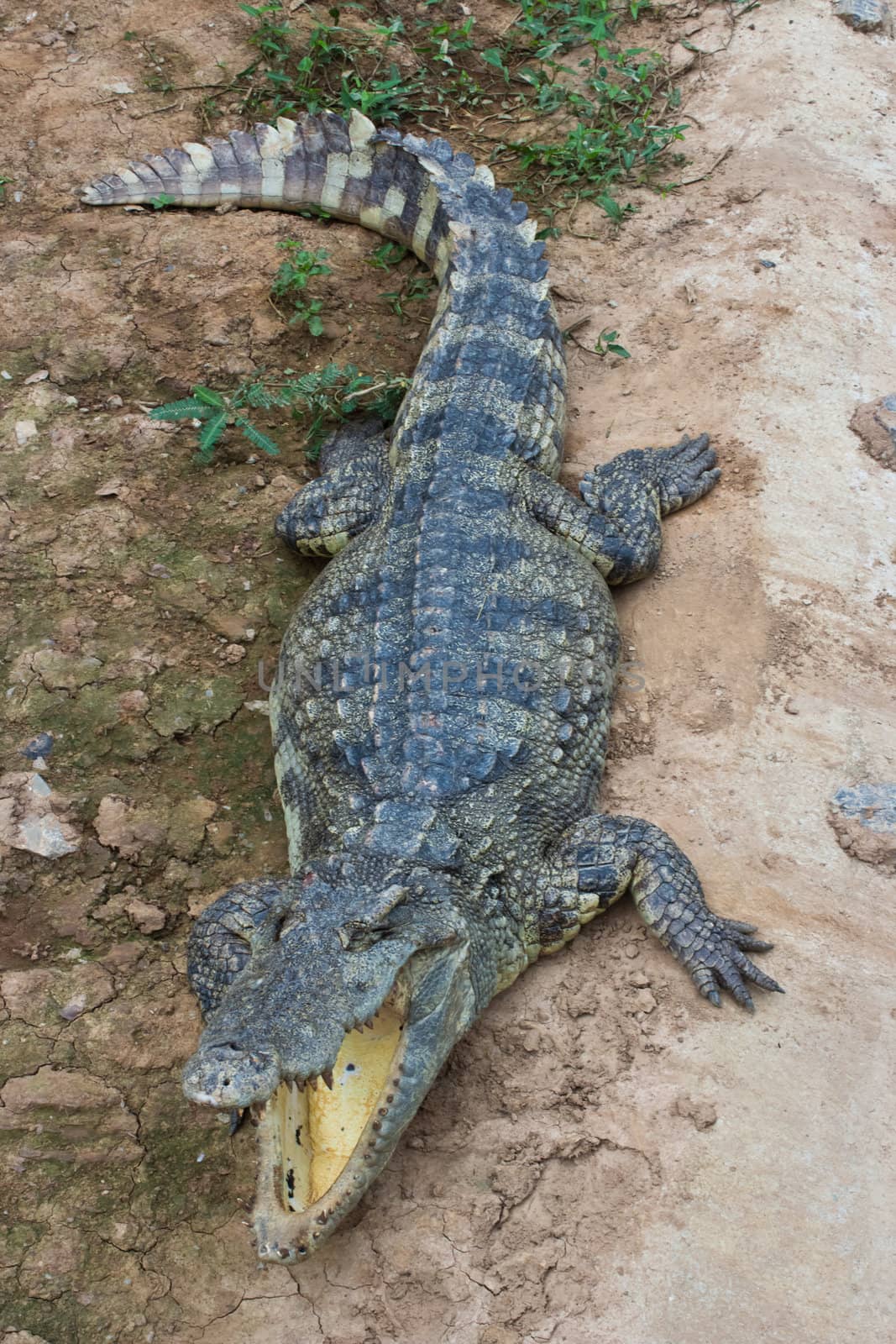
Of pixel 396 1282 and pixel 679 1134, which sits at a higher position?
pixel 679 1134

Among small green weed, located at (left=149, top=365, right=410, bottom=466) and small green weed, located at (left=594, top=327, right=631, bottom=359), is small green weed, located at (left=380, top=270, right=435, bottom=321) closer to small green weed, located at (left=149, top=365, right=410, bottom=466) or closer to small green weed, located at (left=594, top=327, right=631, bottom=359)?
small green weed, located at (left=149, top=365, right=410, bottom=466)

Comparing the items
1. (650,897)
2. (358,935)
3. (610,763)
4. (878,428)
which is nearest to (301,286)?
(878,428)

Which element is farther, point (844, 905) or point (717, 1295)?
point (844, 905)

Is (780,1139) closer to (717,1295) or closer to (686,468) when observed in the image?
(717,1295)

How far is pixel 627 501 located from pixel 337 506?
3.71 feet

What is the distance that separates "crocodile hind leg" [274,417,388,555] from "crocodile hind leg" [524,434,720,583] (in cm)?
62

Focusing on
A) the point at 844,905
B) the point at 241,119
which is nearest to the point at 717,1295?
the point at 844,905

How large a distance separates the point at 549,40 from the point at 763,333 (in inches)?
105

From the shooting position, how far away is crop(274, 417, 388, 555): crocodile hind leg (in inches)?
161

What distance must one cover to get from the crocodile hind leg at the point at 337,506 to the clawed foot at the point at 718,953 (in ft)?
6.37

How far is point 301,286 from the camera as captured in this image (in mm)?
4934

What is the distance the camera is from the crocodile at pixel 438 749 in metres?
2.44

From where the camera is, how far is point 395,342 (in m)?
5.02

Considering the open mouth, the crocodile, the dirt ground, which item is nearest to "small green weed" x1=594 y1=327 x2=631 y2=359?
the dirt ground
